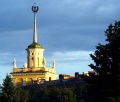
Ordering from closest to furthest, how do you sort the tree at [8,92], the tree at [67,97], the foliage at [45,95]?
the tree at [8,92]
the tree at [67,97]
the foliage at [45,95]

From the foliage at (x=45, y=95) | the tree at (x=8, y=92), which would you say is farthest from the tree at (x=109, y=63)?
the foliage at (x=45, y=95)

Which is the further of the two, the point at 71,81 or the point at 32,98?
the point at 71,81

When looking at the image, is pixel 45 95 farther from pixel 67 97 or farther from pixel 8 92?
pixel 8 92

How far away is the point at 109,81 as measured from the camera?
6881 centimetres

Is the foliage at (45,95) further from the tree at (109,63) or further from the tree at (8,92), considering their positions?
the tree at (109,63)

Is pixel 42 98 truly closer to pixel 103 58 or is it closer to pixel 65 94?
pixel 65 94

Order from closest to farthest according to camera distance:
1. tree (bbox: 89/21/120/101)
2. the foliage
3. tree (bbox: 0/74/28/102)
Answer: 1. tree (bbox: 89/21/120/101)
2. tree (bbox: 0/74/28/102)
3. the foliage

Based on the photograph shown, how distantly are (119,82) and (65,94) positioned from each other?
59428 mm

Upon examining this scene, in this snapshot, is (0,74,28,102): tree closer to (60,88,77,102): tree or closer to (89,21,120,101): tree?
(60,88,77,102): tree

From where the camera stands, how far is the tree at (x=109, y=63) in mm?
68688

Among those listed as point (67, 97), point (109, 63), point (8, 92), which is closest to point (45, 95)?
point (67, 97)

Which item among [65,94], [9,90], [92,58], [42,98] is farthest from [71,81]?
[92,58]

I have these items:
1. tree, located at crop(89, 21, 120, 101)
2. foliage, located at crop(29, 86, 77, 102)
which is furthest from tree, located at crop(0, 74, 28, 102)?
tree, located at crop(89, 21, 120, 101)

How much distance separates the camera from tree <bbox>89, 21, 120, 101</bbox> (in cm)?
6869
